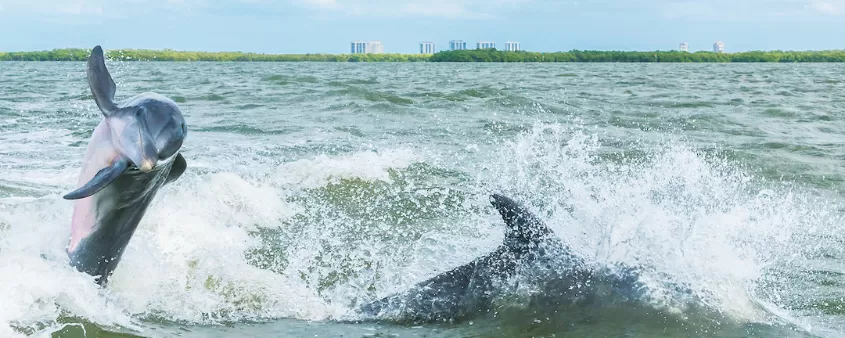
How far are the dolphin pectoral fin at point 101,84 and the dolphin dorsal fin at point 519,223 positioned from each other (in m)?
2.48

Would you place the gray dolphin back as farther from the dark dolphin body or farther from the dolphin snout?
the dolphin snout

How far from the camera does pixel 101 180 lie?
3.85m

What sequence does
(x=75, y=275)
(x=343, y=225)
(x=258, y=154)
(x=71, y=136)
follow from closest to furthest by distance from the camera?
(x=75, y=275), (x=343, y=225), (x=258, y=154), (x=71, y=136)

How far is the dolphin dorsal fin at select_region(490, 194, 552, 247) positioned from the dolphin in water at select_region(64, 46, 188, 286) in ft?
7.04

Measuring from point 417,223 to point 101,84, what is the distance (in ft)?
18.8

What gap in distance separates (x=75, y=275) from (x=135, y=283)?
0.89 m

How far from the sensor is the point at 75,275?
4.84m

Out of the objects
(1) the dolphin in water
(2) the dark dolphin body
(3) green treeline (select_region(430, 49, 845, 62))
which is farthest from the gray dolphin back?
(3) green treeline (select_region(430, 49, 845, 62))

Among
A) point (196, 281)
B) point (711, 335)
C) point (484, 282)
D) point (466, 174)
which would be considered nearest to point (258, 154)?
point (466, 174)

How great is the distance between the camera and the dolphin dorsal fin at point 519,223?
5645mm

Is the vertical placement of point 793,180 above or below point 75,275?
below

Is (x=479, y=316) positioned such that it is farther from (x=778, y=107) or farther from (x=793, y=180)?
(x=778, y=107)

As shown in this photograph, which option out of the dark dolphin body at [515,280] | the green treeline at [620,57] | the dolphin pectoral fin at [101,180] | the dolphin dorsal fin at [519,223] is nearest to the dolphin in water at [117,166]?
the dolphin pectoral fin at [101,180]

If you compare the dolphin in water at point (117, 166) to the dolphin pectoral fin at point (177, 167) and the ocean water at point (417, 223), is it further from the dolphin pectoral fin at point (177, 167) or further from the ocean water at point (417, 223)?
the ocean water at point (417, 223)
